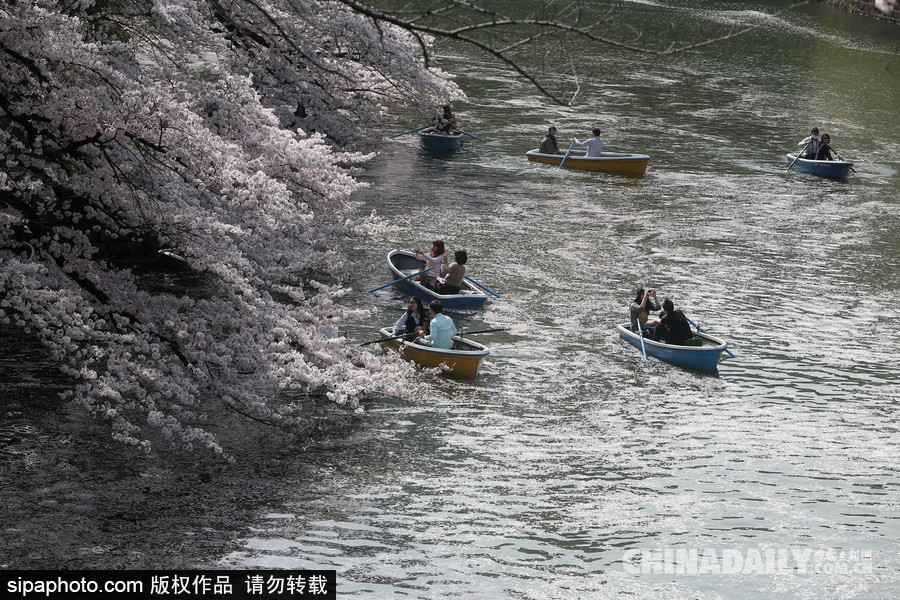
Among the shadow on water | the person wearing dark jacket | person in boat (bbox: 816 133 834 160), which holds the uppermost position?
person in boat (bbox: 816 133 834 160)

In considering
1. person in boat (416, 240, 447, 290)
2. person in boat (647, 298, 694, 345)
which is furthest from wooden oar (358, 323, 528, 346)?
person in boat (647, 298, 694, 345)

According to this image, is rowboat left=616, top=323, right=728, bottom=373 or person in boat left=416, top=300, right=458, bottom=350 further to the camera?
rowboat left=616, top=323, right=728, bottom=373

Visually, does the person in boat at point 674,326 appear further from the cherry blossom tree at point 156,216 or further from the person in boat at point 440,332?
the cherry blossom tree at point 156,216

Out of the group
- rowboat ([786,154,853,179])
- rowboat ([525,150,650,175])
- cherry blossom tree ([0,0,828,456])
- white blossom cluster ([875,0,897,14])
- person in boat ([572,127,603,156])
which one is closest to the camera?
→ cherry blossom tree ([0,0,828,456])

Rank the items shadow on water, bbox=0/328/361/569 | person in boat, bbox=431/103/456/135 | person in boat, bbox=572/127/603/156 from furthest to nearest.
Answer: person in boat, bbox=431/103/456/135 → person in boat, bbox=572/127/603/156 → shadow on water, bbox=0/328/361/569

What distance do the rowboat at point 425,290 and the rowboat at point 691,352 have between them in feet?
11.0

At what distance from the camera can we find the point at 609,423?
53.2 feet

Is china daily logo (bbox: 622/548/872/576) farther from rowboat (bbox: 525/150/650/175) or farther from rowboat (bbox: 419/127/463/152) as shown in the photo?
rowboat (bbox: 419/127/463/152)

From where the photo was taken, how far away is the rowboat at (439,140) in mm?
34188

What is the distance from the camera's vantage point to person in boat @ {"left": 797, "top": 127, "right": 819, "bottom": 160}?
3441 centimetres

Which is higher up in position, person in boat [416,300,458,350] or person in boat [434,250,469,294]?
person in boat [434,250,469,294]

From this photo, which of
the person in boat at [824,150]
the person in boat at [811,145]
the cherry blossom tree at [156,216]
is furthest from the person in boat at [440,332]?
the person in boat at [811,145]

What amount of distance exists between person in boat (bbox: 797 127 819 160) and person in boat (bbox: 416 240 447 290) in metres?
18.4

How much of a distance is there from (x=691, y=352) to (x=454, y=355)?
443cm
